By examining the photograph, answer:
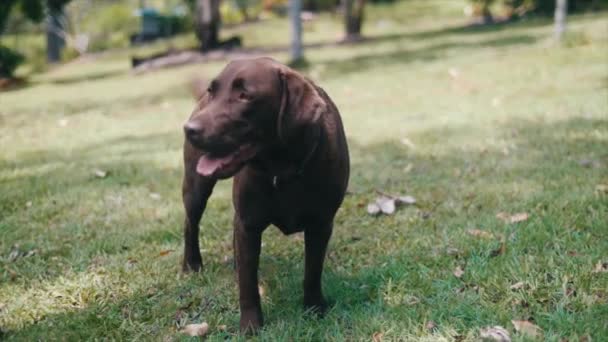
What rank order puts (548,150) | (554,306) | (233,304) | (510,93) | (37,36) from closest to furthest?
(554,306) → (233,304) → (548,150) → (510,93) → (37,36)

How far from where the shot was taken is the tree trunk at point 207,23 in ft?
56.5

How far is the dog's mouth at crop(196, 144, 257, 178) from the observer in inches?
101

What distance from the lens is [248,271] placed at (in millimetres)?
3014

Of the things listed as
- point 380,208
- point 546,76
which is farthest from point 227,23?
point 380,208

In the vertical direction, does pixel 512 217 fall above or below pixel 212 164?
below

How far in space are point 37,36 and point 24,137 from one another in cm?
2888

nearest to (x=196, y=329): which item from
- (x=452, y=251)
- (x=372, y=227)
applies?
(x=452, y=251)

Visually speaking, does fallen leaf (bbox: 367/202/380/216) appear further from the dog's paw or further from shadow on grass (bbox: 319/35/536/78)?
shadow on grass (bbox: 319/35/536/78)

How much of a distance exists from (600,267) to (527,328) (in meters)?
0.83

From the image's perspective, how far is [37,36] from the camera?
1371 inches

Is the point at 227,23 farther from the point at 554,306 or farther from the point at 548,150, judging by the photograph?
the point at 554,306

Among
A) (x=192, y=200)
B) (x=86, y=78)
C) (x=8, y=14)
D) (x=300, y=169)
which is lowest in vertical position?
(x=86, y=78)

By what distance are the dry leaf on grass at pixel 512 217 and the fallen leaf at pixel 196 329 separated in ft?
7.14

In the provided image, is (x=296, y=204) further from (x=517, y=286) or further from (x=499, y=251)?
(x=499, y=251)
